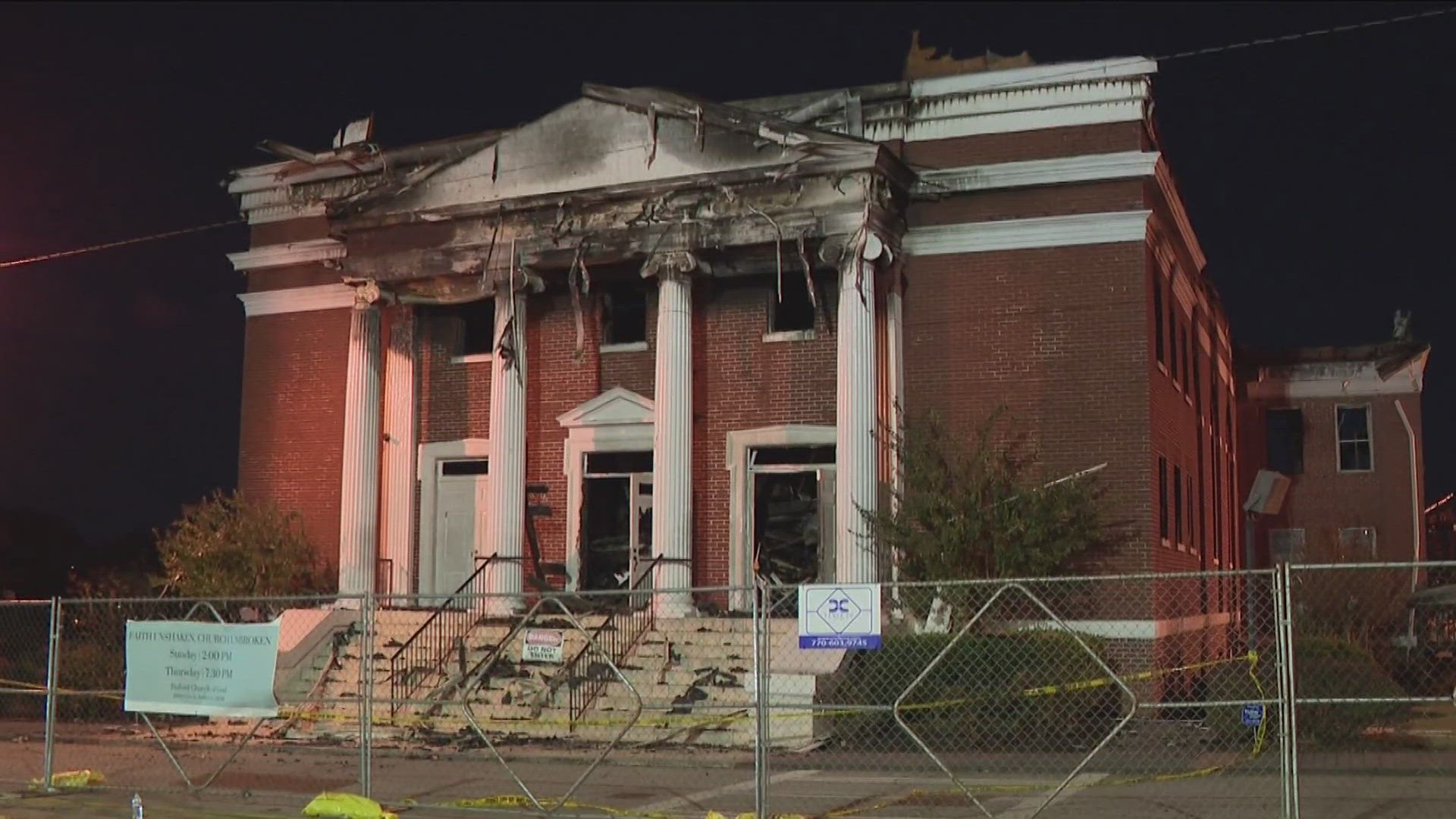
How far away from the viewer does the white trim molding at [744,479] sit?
22156mm

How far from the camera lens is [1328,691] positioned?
51.5ft

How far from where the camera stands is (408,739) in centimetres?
1831

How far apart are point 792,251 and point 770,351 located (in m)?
1.81

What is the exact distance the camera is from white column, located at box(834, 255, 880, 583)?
20.5 m

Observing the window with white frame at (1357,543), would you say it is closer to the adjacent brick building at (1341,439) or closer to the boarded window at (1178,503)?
the adjacent brick building at (1341,439)

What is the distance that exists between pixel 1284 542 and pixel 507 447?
81.6 ft

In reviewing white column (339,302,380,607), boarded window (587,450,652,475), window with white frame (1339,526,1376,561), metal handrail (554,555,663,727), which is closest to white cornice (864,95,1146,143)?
boarded window (587,450,652,475)

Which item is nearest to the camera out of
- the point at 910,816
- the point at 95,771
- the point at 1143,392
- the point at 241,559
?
the point at 910,816

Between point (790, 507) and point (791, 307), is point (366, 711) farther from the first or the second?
point (791, 307)

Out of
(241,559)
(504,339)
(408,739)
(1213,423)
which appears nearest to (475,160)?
(504,339)

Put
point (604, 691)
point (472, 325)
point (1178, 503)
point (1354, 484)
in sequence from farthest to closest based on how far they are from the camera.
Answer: point (1354, 484)
point (472, 325)
point (1178, 503)
point (604, 691)

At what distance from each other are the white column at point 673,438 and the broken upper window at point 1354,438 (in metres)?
23.9

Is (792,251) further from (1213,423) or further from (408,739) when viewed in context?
(1213,423)

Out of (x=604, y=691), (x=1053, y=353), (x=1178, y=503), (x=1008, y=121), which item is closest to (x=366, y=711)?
(x=604, y=691)
